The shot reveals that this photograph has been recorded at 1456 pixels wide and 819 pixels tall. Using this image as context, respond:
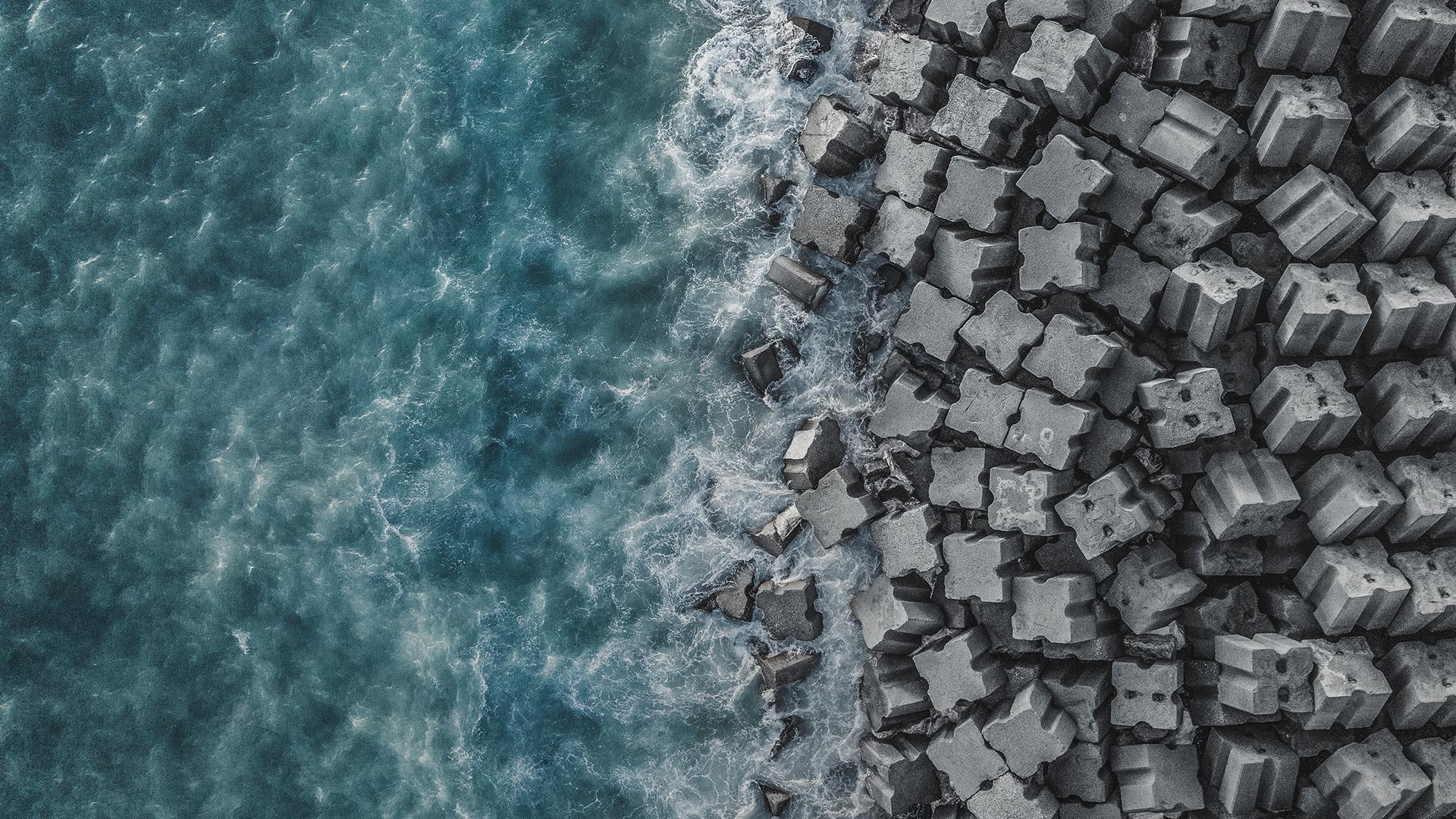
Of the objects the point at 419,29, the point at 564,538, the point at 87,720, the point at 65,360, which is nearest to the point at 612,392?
the point at 564,538

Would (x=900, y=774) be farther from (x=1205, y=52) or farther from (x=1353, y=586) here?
(x=1205, y=52)

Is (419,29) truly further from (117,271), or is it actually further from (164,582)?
(164,582)

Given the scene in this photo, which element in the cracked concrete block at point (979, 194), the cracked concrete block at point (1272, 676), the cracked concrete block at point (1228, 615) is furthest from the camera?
the cracked concrete block at point (979, 194)

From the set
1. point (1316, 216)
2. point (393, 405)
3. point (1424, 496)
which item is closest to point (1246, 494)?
point (1424, 496)

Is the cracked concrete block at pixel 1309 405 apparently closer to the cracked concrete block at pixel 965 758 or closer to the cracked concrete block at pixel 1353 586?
the cracked concrete block at pixel 1353 586

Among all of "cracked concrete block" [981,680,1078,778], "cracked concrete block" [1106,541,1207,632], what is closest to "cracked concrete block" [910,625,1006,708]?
"cracked concrete block" [981,680,1078,778]

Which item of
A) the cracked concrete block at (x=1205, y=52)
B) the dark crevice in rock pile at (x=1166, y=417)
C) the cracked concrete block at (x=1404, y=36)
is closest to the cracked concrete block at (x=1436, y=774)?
the dark crevice in rock pile at (x=1166, y=417)
